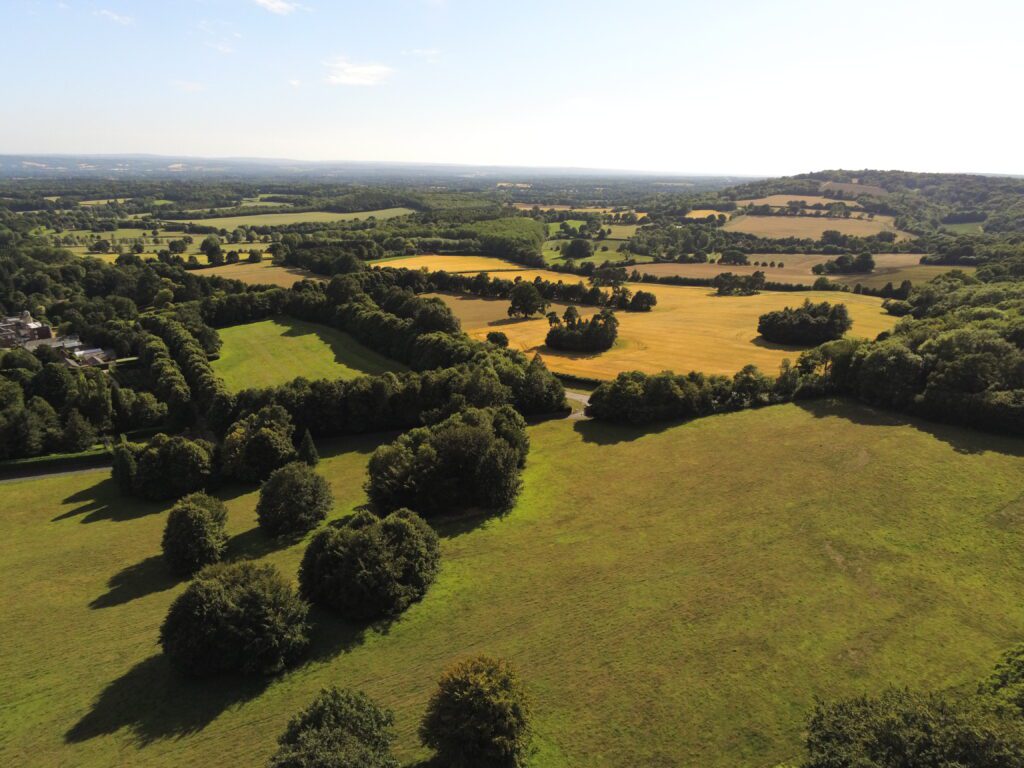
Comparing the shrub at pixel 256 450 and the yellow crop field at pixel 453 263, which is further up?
the yellow crop field at pixel 453 263

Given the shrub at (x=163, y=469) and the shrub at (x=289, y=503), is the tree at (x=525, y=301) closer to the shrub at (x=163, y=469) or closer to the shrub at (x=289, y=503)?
the shrub at (x=163, y=469)

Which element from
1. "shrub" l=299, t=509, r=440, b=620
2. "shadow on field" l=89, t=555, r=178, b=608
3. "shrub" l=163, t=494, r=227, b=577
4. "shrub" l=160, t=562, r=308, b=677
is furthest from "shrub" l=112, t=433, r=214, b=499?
"shrub" l=160, t=562, r=308, b=677

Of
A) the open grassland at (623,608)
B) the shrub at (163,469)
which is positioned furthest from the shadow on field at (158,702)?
the shrub at (163,469)

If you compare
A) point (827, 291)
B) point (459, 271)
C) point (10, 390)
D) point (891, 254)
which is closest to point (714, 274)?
point (827, 291)

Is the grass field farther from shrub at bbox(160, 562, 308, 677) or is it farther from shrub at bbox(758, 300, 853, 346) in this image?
shrub at bbox(758, 300, 853, 346)

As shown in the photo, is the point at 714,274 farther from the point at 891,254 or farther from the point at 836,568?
the point at 836,568
